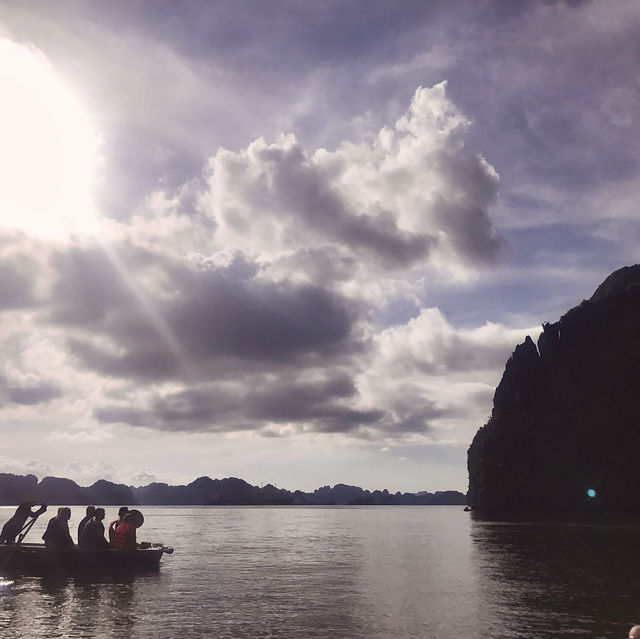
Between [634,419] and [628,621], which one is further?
[634,419]

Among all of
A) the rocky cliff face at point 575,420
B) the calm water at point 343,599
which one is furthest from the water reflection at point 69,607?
the rocky cliff face at point 575,420

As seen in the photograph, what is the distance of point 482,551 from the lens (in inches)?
2186

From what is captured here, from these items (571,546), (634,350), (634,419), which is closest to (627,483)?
(634,419)

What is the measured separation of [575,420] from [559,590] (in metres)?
165

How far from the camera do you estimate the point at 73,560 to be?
116 feet

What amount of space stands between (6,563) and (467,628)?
27742 millimetres

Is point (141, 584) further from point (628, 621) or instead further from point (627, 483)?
point (627, 483)

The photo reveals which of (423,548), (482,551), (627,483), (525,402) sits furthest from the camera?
(525,402)

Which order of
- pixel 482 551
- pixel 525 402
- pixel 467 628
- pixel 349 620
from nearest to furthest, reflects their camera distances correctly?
1. pixel 467 628
2. pixel 349 620
3. pixel 482 551
4. pixel 525 402

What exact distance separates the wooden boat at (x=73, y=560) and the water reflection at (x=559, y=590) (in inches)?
778

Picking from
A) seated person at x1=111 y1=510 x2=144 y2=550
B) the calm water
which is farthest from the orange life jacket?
the calm water

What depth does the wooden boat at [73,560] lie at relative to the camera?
3538cm

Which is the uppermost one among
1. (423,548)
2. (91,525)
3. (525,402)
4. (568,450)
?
(525,402)

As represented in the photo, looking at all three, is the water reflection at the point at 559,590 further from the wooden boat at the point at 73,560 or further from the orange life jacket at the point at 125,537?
the orange life jacket at the point at 125,537
